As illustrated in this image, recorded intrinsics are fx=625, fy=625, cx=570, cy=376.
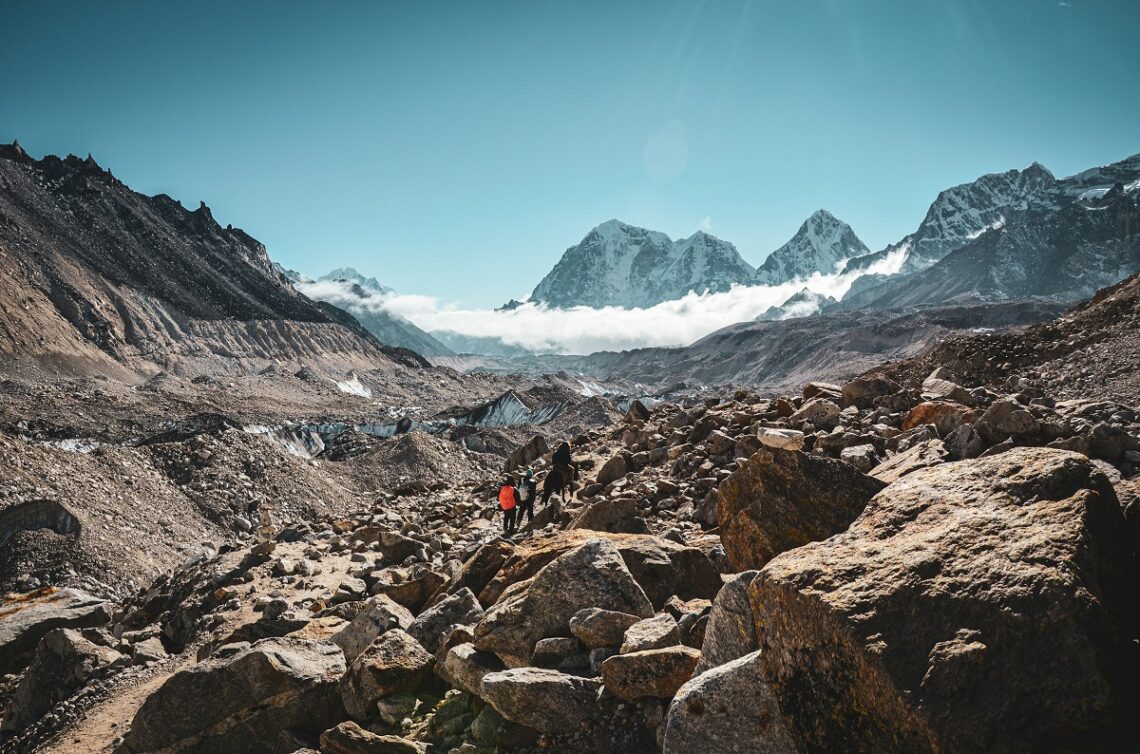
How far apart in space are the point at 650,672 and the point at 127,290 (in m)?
110

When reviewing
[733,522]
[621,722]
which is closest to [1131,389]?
[733,522]

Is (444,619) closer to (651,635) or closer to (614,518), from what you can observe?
(651,635)

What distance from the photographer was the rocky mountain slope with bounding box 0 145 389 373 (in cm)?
7469

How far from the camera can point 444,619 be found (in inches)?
237

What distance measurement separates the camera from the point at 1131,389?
483 inches

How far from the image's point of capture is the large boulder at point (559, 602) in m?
4.85

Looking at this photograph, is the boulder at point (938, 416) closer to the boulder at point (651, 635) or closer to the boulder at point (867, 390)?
the boulder at point (867, 390)

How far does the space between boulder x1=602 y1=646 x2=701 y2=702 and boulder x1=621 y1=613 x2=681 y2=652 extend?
0.13m

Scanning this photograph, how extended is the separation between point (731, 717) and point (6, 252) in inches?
4118

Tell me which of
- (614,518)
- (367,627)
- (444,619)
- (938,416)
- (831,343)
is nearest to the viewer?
(444,619)

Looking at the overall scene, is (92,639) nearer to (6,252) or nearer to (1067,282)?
(6,252)

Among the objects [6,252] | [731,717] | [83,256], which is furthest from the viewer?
[83,256]

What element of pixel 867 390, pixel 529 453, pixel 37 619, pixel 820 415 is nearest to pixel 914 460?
pixel 820 415

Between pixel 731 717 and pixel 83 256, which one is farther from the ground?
pixel 83 256
